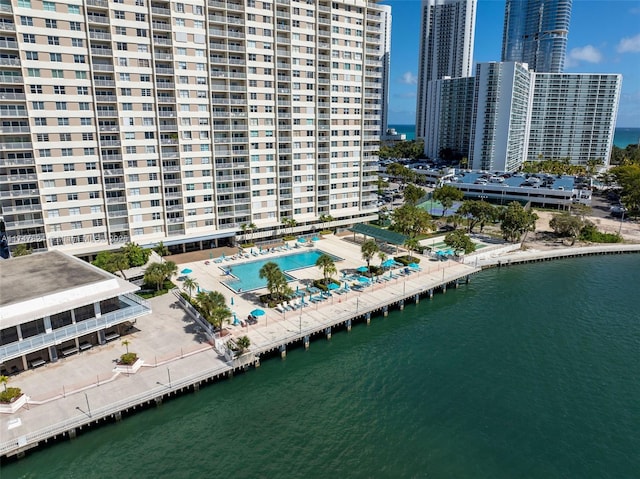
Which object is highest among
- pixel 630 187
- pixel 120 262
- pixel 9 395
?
pixel 630 187

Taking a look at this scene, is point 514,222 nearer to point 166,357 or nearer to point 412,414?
point 412,414

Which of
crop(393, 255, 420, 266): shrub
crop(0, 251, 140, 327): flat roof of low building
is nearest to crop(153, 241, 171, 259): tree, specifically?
crop(0, 251, 140, 327): flat roof of low building

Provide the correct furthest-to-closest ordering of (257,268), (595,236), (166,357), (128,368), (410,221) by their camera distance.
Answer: (595,236) → (410,221) → (257,268) → (166,357) → (128,368)

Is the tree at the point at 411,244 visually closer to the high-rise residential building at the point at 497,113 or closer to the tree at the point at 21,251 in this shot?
the tree at the point at 21,251

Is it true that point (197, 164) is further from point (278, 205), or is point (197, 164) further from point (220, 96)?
point (278, 205)

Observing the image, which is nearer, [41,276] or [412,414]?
[412,414]

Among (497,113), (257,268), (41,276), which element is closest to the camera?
(41,276)

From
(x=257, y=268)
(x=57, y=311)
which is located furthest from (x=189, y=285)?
(x=57, y=311)
